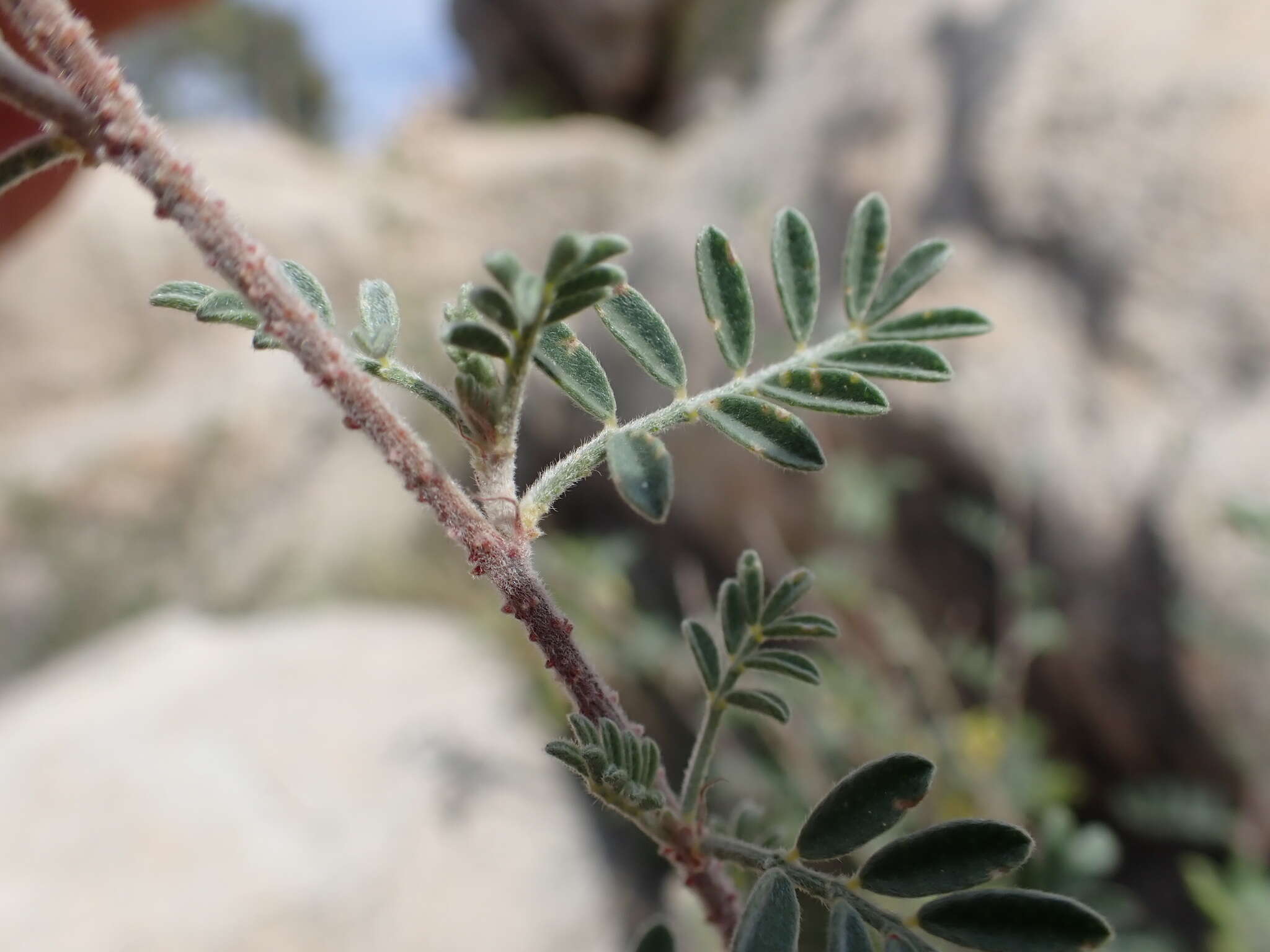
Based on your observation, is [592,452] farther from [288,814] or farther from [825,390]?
[288,814]

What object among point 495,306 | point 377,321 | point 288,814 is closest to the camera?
point 495,306

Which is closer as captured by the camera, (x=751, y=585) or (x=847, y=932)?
(x=847, y=932)

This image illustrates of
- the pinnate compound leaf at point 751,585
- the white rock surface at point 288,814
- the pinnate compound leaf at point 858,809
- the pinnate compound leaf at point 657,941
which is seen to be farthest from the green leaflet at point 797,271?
the white rock surface at point 288,814

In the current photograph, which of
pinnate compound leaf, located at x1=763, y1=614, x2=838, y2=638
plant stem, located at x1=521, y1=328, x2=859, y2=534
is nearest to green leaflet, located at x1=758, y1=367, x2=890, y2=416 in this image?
plant stem, located at x1=521, y1=328, x2=859, y2=534

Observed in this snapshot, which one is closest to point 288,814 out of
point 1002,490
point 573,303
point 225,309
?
point 1002,490

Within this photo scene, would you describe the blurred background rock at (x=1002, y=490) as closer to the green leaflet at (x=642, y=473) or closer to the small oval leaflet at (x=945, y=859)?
the green leaflet at (x=642, y=473)
